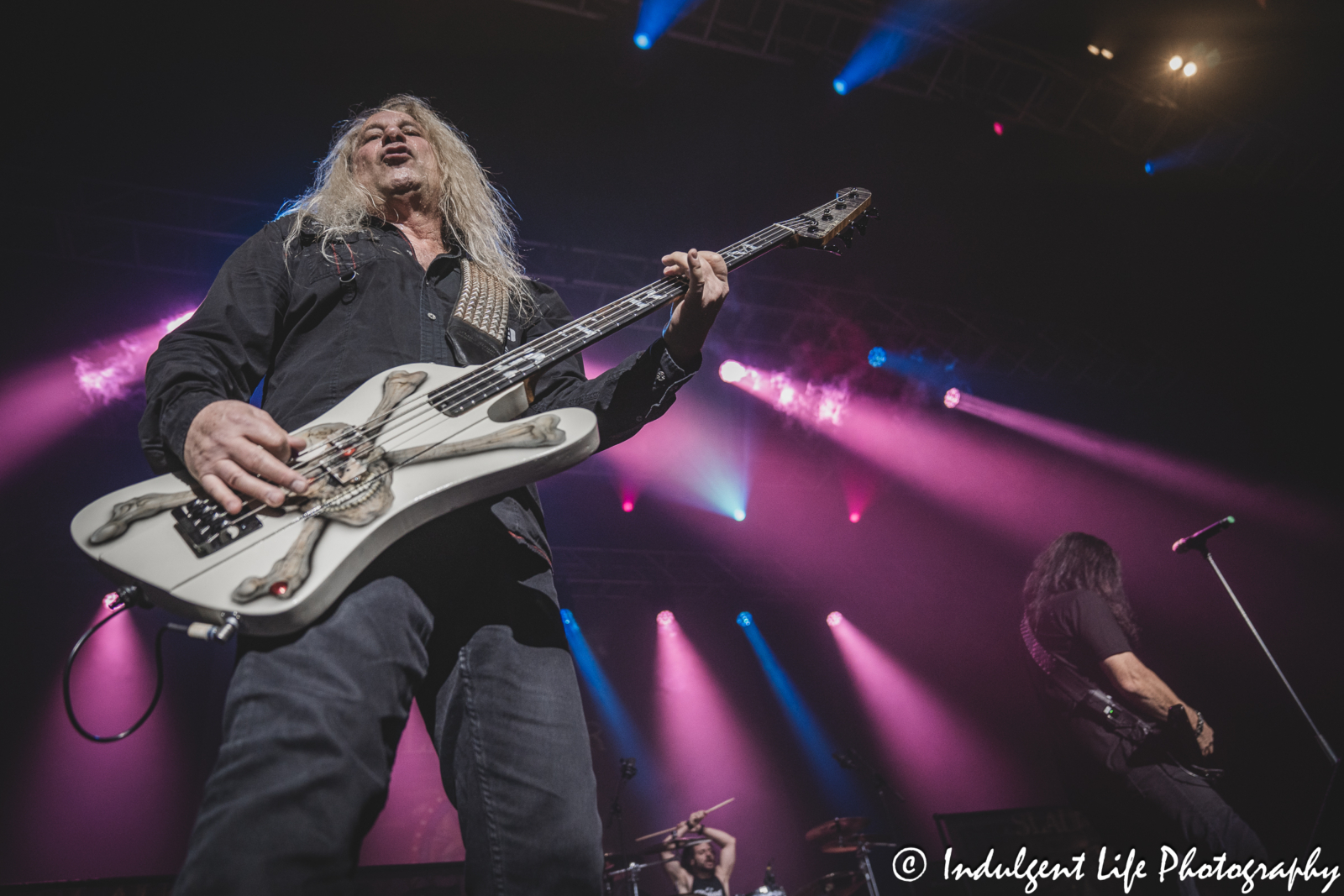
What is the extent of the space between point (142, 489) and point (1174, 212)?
9.71m

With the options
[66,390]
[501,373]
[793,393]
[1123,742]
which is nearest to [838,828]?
[1123,742]

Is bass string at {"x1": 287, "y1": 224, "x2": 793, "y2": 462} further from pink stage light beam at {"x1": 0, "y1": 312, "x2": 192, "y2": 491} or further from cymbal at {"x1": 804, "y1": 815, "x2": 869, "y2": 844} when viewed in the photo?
pink stage light beam at {"x1": 0, "y1": 312, "x2": 192, "y2": 491}

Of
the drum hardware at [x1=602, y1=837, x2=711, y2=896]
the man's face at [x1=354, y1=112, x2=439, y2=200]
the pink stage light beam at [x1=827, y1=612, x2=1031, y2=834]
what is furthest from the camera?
the pink stage light beam at [x1=827, y1=612, x2=1031, y2=834]

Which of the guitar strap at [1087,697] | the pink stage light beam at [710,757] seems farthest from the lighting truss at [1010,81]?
the pink stage light beam at [710,757]

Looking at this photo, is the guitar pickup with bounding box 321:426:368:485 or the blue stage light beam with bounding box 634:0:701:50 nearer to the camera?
the guitar pickup with bounding box 321:426:368:485

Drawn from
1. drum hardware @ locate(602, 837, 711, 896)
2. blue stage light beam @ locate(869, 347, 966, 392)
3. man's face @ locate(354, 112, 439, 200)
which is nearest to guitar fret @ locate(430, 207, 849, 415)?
man's face @ locate(354, 112, 439, 200)

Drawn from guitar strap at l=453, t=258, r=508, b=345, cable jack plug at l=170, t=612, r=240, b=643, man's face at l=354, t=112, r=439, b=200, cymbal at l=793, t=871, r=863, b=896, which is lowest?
cymbal at l=793, t=871, r=863, b=896

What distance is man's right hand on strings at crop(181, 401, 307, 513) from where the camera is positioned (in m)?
1.12

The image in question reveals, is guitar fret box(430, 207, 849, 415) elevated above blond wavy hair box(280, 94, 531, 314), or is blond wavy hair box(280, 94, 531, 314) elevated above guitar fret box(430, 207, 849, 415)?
blond wavy hair box(280, 94, 531, 314)

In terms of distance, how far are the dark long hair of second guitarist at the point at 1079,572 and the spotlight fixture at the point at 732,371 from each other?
16.1 feet

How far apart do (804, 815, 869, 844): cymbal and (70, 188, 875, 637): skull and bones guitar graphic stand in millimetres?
7622

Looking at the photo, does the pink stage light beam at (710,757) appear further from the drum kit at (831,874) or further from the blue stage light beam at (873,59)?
the blue stage light beam at (873,59)

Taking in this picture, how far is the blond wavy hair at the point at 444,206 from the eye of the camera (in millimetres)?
1965

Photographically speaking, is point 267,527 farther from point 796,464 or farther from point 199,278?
point 796,464
